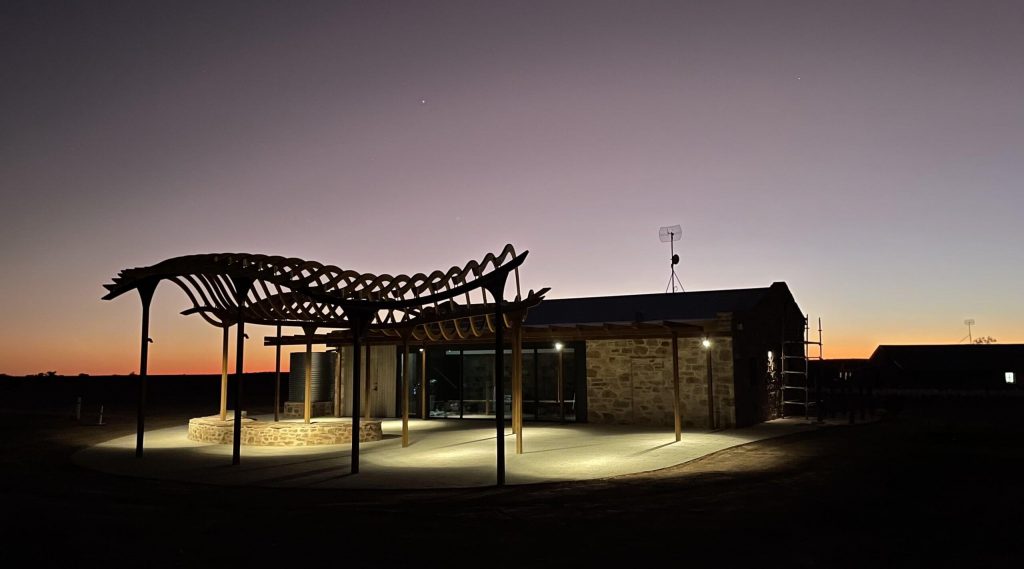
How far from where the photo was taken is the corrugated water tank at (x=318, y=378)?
2364cm

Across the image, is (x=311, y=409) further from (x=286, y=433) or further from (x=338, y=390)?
(x=286, y=433)

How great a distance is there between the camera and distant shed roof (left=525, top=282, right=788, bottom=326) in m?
21.1

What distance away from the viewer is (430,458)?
13031mm

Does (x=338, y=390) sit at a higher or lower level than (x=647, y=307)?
lower

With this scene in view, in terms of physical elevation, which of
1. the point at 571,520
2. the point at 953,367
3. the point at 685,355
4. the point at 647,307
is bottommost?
the point at 571,520

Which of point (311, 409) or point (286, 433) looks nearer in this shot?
point (286, 433)

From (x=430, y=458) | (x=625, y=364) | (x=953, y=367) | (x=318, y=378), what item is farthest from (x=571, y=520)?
(x=953, y=367)

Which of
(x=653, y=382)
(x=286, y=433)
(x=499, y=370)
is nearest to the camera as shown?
(x=499, y=370)

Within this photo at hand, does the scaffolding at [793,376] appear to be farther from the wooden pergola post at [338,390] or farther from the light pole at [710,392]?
the wooden pergola post at [338,390]

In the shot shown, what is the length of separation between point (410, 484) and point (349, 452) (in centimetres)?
443

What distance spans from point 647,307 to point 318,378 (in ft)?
39.0

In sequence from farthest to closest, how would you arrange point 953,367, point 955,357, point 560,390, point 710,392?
point 955,357 → point 953,367 → point 560,390 → point 710,392

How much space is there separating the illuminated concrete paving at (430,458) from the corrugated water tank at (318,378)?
5696mm

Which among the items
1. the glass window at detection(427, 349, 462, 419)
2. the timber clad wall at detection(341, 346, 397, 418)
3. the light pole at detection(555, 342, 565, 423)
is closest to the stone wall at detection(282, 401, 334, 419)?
the timber clad wall at detection(341, 346, 397, 418)
